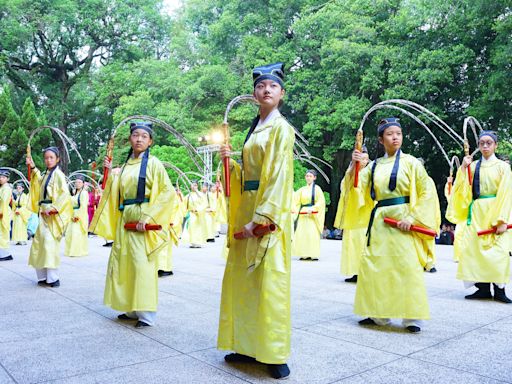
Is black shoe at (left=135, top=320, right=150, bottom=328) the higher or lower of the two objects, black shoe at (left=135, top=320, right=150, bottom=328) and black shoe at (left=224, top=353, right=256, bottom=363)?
the lower

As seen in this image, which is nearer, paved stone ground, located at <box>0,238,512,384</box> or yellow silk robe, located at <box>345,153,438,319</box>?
paved stone ground, located at <box>0,238,512,384</box>

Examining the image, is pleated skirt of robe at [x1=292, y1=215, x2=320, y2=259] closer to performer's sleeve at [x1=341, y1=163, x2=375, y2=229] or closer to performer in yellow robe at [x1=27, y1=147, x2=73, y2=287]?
performer in yellow robe at [x1=27, y1=147, x2=73, y2=287]

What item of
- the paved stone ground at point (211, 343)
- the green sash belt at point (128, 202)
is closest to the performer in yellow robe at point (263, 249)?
the paved stone ground at point (211, 343)

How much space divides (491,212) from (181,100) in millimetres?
19417

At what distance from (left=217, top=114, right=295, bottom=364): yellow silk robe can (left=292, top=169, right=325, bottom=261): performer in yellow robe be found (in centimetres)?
748

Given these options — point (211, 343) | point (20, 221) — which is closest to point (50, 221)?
point (211, 343)

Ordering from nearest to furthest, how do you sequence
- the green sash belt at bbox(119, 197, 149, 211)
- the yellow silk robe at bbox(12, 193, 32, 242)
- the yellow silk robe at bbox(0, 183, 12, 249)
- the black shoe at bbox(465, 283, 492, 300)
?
1. the green sash belt at bbox(119, 197, 149, 211)
2. the black shoe at bbox(465, 283, 492, 300)
3. the yellow silk robe at bbox(0, 183, 12, 249)
4. the yellow silk robe at bbox(12, 193, 32, 242)

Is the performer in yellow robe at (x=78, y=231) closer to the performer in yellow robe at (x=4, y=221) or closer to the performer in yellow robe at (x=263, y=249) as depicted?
the performer in yellow robe at (x=4, y=221)

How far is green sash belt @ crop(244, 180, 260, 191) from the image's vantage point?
348cm

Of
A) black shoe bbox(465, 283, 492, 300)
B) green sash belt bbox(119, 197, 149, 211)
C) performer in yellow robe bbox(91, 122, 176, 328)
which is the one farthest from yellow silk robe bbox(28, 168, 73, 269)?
black shoe bbox(465, 283, 492, 300)

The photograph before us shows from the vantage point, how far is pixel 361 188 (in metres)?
5.14

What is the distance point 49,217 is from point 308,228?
5843mm

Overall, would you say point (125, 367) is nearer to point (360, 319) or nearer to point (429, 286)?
point (360, 319)

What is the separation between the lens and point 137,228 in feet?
15.7
